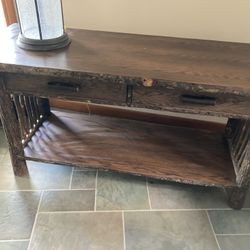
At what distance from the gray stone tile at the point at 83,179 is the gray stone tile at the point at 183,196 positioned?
1.02ft

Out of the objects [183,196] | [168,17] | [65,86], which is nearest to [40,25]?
[65,86]

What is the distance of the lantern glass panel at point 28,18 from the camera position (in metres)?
1.13

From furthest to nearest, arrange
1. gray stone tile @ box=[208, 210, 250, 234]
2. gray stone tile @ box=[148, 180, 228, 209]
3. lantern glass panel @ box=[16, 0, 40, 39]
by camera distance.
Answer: gray stone tile @ box=[148, 180, 228, 209]
gray stone tile @ box=[208, 210, 250, 234]
lantern glass panel @ box=[16, 0, 40, 39]

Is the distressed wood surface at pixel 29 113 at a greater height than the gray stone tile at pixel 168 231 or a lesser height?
greater

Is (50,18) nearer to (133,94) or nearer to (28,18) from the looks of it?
(28,18)

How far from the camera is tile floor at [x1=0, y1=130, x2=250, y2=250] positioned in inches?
47.0

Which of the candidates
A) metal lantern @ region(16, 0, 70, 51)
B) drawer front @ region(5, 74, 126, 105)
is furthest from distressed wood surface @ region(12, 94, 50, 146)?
metal lantern @ region(16, 0, 70, 51)

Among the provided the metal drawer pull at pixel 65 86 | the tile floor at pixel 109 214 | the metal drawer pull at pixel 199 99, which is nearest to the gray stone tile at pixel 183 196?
the tile floor at pixel 109 214

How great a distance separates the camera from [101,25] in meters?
1.57

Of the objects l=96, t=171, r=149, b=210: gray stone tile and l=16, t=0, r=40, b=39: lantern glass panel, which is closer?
l=16, t=0, r=40, b=39: lantern glass panel

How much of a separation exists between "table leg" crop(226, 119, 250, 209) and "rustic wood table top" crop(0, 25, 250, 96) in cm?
30

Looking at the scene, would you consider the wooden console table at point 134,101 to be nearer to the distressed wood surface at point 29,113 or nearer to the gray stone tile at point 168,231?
the distressed wood surface at point 29,113

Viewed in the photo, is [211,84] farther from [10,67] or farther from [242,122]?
[10,67]

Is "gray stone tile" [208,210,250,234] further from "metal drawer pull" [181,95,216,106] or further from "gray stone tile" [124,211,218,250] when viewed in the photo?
"metal drawer pull" [181,95,216,106]
